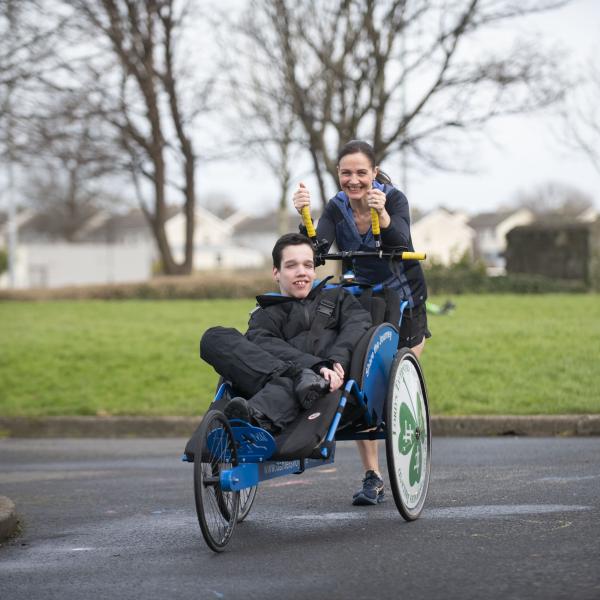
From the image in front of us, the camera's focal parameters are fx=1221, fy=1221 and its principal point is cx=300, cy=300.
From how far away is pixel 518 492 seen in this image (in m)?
6.86

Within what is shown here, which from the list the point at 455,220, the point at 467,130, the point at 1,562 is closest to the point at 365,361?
the point at 1,562

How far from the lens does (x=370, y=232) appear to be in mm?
6727

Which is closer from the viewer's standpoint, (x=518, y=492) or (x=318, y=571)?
Result: (x=318, y=571)

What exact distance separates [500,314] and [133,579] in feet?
44.4

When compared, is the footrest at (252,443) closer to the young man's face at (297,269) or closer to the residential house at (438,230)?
the young man's face at (297,269)

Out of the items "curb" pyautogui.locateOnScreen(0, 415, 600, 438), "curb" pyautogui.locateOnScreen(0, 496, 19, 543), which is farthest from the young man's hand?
"curb" pyautogui.locateOnScreen(0, 415, 600, 438)

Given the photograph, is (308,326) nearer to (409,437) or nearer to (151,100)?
(409,437)

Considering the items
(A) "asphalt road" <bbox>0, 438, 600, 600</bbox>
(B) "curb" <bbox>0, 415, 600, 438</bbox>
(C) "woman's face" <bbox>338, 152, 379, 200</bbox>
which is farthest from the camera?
(B) "curb" <bbox>0, 415, 600, 438</bbox>

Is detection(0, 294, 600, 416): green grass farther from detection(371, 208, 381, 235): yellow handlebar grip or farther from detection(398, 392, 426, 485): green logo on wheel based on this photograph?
detection(371, 208, 381, 235): yellow handlebar grip

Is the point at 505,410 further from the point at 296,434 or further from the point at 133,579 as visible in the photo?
the point at 133,579

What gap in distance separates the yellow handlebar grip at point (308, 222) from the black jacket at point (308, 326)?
41cm

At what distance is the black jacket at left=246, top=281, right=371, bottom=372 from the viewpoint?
19.2ft

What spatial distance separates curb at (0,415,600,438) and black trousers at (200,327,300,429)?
210 inches

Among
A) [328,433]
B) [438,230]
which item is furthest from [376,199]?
[438,230]
